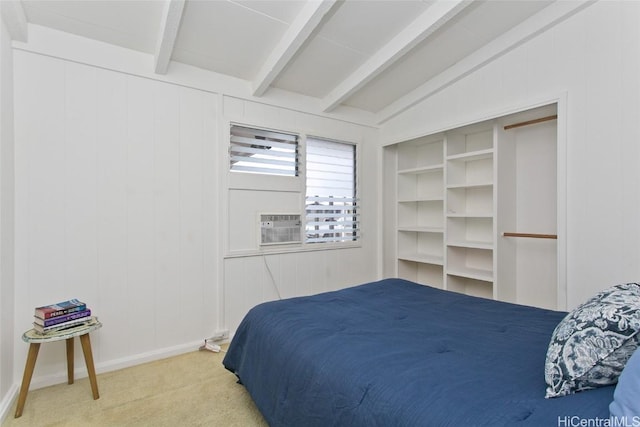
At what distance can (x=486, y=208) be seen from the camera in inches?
128

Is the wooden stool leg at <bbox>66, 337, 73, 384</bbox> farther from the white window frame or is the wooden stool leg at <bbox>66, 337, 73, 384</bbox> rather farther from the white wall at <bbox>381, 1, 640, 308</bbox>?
the white wall at <bbox>381, 1, 640, 308</bbox>

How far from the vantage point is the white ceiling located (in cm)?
206

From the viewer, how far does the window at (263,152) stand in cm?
288

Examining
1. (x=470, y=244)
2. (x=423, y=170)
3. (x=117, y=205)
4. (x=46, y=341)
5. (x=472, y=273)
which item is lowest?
(x=46, y=341)

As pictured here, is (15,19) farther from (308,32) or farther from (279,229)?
(279,229)

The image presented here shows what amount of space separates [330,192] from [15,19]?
8.64 feet

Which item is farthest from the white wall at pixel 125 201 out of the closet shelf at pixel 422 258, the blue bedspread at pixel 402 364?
the closet shelf at pixel 422 258

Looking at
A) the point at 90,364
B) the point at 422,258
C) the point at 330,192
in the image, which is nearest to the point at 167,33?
the point at 330,192

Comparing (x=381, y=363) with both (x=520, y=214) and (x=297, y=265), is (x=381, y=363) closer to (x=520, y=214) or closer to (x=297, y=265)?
(x=297, y=265)

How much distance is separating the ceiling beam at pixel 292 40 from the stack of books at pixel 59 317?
212cm

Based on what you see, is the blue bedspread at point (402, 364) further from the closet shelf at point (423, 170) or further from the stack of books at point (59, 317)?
the closet shelf at point (423, 170)

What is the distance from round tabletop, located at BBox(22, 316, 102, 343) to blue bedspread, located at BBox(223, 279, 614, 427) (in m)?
0.87

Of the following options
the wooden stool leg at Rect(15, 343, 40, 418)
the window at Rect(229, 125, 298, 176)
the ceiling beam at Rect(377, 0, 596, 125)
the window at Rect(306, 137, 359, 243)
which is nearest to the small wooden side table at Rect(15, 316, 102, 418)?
the wooden stool leg at Rect(15, 343, 40, 418)

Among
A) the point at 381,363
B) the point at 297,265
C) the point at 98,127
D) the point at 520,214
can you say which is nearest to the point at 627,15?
the point at 520,214
